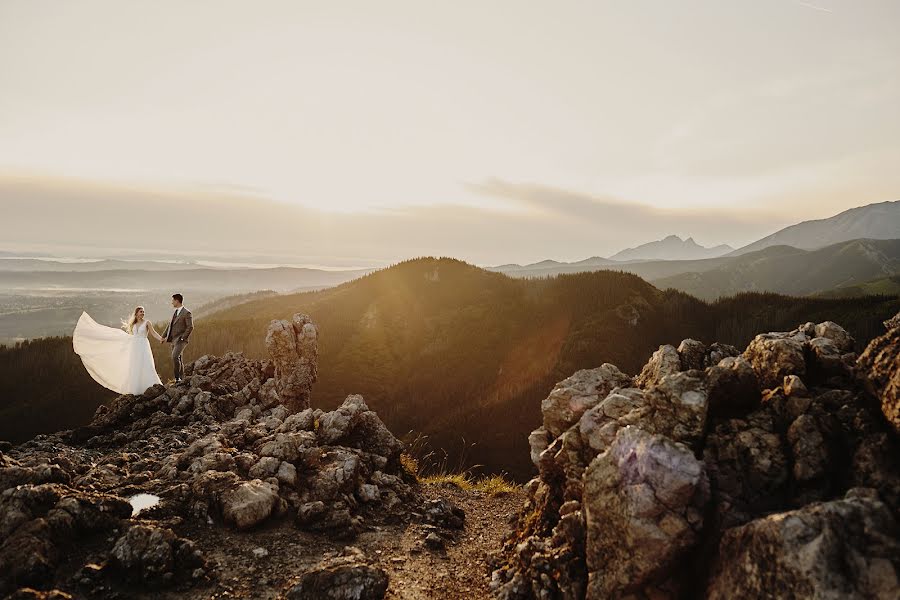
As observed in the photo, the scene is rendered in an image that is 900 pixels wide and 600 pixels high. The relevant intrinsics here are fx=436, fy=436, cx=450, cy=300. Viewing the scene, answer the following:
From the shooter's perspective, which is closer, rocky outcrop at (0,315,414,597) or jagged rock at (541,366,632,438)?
rocky outcrop at (0,315,414,597)

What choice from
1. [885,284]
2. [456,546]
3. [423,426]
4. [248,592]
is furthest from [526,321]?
[885,284]

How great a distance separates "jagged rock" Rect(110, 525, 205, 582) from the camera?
6605 millimetres

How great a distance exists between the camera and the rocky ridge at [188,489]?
6539 mm

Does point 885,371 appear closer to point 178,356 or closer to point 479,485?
point 479,485

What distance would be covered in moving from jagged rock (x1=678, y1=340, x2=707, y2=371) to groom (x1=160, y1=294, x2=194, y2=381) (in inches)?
654

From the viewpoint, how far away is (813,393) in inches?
251

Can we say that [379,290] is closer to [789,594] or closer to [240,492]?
[240,492]

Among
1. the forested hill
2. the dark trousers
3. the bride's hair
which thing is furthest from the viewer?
the forested hill

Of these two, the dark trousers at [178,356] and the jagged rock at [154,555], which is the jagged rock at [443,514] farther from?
the dark trousers at [178,356]

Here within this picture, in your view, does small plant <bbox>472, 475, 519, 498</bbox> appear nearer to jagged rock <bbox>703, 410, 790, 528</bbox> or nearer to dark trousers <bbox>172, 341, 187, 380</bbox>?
jagged rock <bbox>703, 410, 790, 528</bbox>

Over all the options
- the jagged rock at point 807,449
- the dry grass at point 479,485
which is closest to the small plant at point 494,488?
the dry grass at point 479,485

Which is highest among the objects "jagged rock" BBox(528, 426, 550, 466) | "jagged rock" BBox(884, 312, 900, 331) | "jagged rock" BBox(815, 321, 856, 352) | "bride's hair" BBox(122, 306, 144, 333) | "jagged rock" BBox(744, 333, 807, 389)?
"jagged rock" BBox(884, 312, 900, 331)

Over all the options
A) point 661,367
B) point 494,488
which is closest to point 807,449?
point 661,367

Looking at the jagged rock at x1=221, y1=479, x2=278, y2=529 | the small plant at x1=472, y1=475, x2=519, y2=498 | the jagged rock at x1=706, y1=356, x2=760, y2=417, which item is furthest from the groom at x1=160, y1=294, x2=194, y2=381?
→ the jagged rock at x1=706, y1=356, x2=760, y2=417
